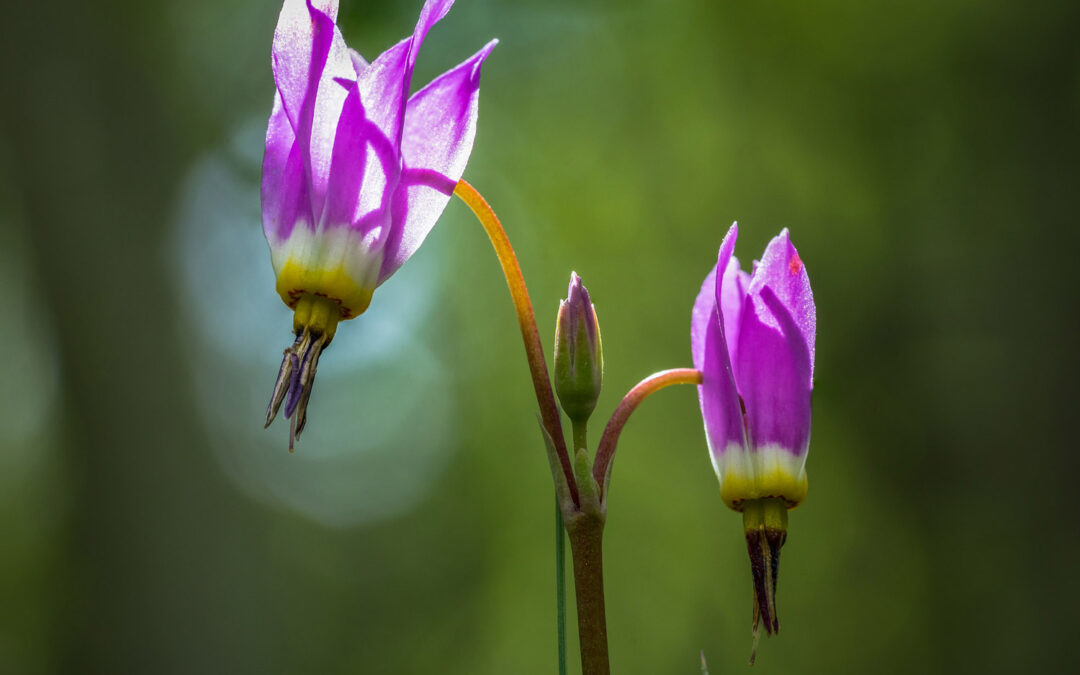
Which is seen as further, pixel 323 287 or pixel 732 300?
pixel 732 300

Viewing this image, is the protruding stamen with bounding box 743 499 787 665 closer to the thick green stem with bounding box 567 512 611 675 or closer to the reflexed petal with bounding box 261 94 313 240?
the thick green stem with bounding box 567 512 611 675

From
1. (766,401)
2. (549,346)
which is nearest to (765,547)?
(766,401)

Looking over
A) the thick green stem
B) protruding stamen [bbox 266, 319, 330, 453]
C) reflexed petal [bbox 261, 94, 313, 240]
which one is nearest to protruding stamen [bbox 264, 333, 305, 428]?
protruding stamen [bbox 266, 319, 330, 453]

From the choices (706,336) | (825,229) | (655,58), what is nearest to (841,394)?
(825,229)

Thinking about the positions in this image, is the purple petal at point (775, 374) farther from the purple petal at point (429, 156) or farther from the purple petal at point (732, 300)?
the purple petal at point (429, 156)

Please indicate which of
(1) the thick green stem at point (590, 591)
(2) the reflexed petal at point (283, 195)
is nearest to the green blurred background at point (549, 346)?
(2) the reflexed petal at point (283, 195)

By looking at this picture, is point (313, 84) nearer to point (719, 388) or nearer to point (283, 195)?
point (283, 195)
